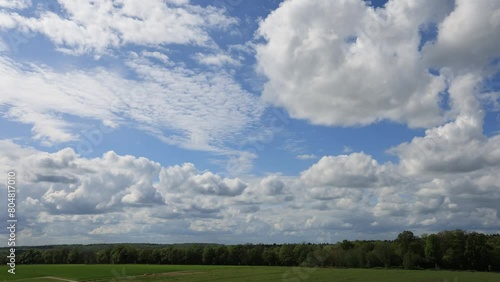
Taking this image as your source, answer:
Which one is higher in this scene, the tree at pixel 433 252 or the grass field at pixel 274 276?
the tree at pixel 433 252

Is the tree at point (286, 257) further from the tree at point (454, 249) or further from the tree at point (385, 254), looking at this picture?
the tree at point (454, 249)

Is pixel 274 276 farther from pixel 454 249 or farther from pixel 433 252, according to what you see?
pixel 454 249

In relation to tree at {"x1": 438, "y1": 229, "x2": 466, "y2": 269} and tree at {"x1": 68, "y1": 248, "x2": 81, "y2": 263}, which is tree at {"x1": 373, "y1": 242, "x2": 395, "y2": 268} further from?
tree at {"x1": 68, "y1": 248, "x2": 81, "y2": 263}

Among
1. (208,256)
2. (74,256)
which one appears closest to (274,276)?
(208,256)

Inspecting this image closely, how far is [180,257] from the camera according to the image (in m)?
176

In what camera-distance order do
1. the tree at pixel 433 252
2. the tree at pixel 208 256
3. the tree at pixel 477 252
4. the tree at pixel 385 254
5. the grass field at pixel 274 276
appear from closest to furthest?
1. the grass field at pixel 274 276
2. the tree at pixel 477 252
3. the tree at pixel 433 252
4. the tree at pixel 385 254
5. the tree at pixel 208 256

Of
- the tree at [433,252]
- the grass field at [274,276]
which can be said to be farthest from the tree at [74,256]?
the tree at [433,252]

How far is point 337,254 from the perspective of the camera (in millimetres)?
142250

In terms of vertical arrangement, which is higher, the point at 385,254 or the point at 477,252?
the point at 477,252

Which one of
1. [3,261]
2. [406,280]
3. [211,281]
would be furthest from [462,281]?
[3,261]

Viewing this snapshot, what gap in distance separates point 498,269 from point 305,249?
203 feet

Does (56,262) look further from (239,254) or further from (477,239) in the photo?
(477,239)

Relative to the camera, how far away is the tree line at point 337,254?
4806 inches

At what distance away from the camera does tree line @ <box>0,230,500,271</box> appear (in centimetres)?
12206
